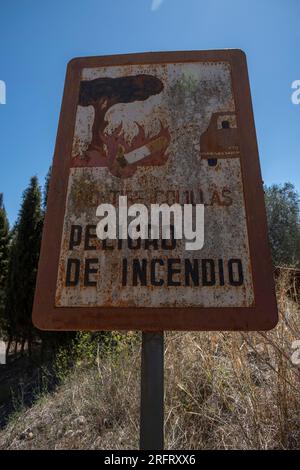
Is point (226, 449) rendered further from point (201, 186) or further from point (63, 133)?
point (63, 133)

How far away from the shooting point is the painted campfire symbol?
151cm

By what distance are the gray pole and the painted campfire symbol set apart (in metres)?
0.73

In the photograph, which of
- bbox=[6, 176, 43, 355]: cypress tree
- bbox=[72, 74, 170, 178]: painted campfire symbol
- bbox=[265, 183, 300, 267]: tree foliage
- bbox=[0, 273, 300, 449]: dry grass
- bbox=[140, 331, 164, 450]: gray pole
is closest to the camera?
bbox=[140, 331, 164, 450]: gray pole

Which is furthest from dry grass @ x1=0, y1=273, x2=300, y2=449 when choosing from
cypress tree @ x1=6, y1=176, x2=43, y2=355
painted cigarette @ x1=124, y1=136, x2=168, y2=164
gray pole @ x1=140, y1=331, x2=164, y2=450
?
cypress tree @ x1=6, y1=176, x2=43, y2=355

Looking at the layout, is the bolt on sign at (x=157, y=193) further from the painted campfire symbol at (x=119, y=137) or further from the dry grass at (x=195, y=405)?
the dry grass at (x=195, y=405)

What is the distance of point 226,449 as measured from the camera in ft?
6.46

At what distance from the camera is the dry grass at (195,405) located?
2115 millimetres

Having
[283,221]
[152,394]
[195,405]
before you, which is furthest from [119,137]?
[283,221]

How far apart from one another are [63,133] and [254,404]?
2.01 metres

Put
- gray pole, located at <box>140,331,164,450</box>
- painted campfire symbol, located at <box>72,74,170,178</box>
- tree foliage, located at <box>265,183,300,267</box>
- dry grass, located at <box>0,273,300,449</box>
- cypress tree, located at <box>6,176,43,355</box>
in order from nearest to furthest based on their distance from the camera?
gray pole, located at <box>140,331,164,450</box>, painted campfire symbol, located at <box>72,74,170,178</box>, dry grass, located at <box>0,273,300,449</box>, cypress tree, located at <box>6,176,43,355</box>, tree foliage, located at <box>265,183,300,267</box>

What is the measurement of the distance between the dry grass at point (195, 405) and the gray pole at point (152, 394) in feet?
3.47

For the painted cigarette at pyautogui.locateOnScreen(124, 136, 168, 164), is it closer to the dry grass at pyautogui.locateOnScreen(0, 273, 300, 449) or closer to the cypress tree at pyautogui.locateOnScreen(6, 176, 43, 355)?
the dry grass at pyautogui.locateOnScreen(0, 273, 300, 449)

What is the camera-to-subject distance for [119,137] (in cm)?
158

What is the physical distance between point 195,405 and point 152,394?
1466 millimetres
